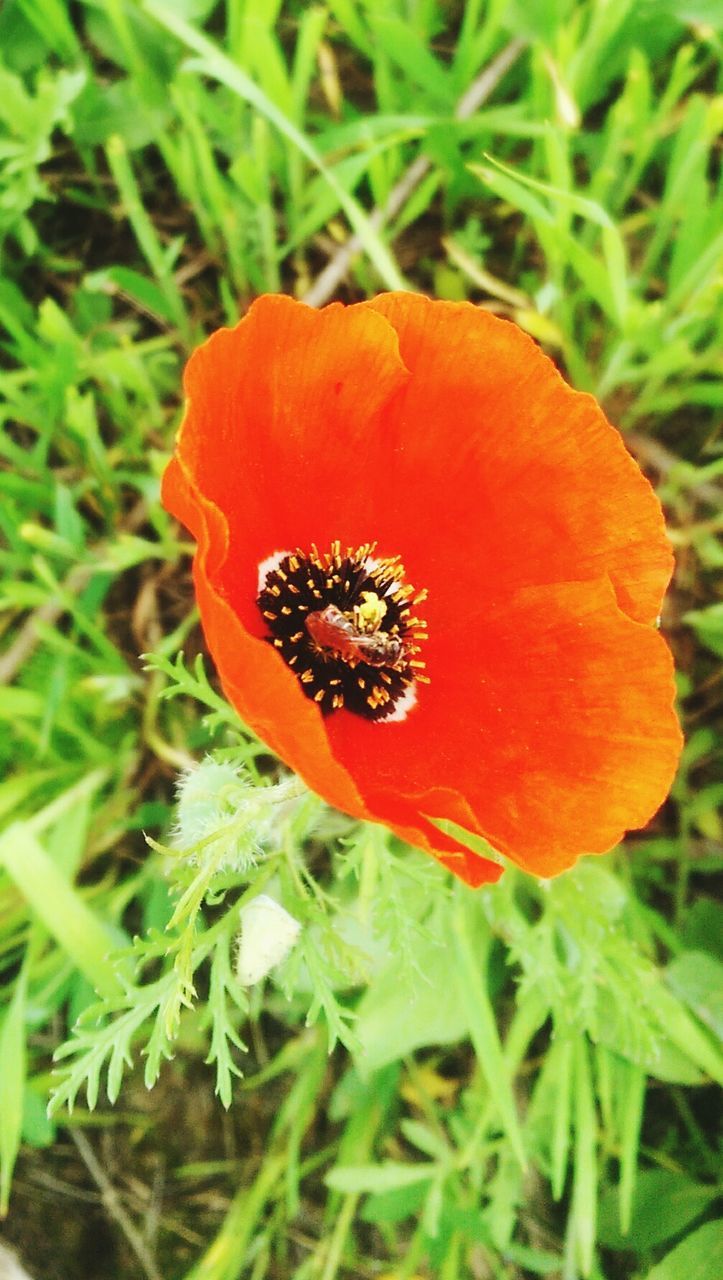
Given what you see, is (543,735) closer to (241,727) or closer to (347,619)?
(347,619)

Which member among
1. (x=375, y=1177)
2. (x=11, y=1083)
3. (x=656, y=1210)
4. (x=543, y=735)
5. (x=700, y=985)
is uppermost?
(x=543, y=735)

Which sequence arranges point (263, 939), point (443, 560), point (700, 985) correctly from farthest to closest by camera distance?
point (700, 985)
point (443, 560)
point (263, 939)

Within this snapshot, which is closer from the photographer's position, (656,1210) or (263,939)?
(263,939)

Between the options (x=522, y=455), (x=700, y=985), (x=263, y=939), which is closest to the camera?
(x=263, y=939)

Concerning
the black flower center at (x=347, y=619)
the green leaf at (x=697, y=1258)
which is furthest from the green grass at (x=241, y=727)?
the black flower center at (x=347, y=619)

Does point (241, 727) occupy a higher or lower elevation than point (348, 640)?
lower

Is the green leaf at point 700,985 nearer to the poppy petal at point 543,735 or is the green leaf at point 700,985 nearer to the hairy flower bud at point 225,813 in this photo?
the poppy petal at point 543,735

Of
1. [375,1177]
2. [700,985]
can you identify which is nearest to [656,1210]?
[700,985]

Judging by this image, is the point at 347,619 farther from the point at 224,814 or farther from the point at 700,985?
the point at 700,985
